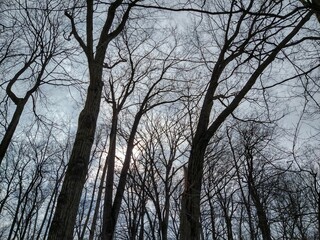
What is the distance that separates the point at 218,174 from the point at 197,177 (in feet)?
28.4

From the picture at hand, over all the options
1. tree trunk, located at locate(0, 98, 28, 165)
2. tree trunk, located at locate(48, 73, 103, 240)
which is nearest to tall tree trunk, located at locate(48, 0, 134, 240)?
tree trunk, located at locate(48, 73, 103, 240)

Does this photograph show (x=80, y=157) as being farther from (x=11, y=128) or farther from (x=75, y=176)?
(x=11, y=128)

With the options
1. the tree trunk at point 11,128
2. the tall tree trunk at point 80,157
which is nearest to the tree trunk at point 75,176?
the tall tree trunk at point 80,157

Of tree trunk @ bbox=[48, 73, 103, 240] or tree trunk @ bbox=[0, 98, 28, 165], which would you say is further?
tree trunk @ bbox=[0, 98, 28, 165]

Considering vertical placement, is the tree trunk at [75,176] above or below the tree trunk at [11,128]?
below

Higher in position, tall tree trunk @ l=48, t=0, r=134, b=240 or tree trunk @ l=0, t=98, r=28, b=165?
tree trunk @ l=0, t=98, r=28, b=165

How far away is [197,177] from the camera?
139 inches

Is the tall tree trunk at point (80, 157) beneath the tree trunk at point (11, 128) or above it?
beneath

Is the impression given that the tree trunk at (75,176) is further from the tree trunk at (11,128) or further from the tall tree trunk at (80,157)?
the tree trunk at (11,128)

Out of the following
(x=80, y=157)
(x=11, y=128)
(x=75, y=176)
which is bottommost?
(x=75, y=176)

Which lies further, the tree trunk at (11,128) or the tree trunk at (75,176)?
the tree trunk at (11,128)

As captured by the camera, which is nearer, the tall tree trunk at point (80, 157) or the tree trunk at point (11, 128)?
the tall tree trunk at point (80, 157)

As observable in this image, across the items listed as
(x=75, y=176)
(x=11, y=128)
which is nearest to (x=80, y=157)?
(x=75, y=176)

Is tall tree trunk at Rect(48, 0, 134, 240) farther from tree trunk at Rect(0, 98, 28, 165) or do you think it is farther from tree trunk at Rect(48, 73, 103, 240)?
tree trunk at Rect(0, 98, 28, 165)
